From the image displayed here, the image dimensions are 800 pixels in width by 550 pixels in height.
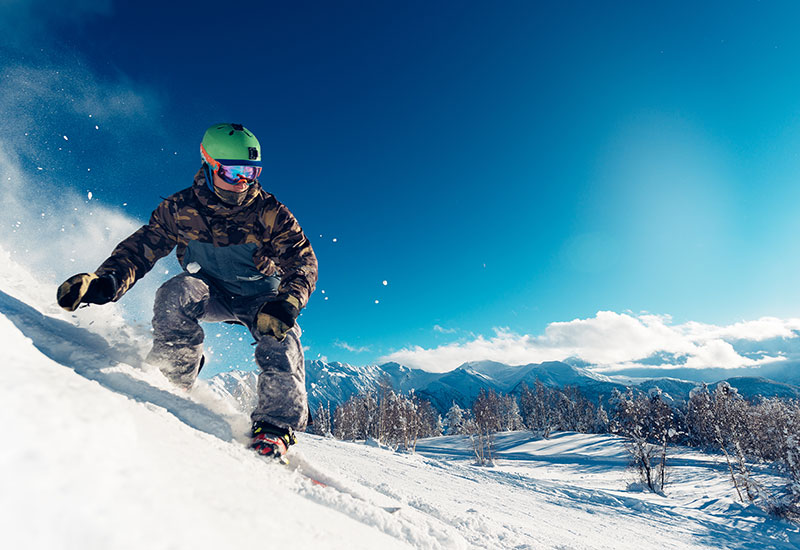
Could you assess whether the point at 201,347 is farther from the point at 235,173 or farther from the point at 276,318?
the point at 235,173

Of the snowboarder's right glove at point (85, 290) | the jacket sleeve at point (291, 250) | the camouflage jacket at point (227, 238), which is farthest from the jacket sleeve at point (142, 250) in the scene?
the jacket sleeve at point (291, 250)

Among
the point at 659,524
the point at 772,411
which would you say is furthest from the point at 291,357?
the point at 772,411

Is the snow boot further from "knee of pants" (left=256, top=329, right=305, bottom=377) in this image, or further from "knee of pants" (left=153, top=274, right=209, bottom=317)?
"knee of pants" (left=153, top=274, right=209, bottom=317)

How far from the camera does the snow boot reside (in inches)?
84.5

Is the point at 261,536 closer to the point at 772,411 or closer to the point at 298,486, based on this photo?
the point at 298,486

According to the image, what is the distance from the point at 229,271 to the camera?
3.23m

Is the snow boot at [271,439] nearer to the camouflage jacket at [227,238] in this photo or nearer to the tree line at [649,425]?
the camouflage jacket at [227,238]

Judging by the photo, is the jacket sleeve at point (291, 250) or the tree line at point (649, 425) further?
the tree line at point (649, 425)

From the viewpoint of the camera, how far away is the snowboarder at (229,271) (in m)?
2.53

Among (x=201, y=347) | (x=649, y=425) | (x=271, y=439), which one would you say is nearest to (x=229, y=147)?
(x=201, y=347)

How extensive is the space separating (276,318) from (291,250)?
2.61 feet

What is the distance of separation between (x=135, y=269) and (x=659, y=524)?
12747mm

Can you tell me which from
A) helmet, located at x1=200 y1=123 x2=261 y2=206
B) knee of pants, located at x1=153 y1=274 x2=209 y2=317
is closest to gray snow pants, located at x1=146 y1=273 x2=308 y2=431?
knee of pants, located at x1=153 y1=274 x2=209 y2=317

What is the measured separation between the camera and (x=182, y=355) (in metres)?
2.87
